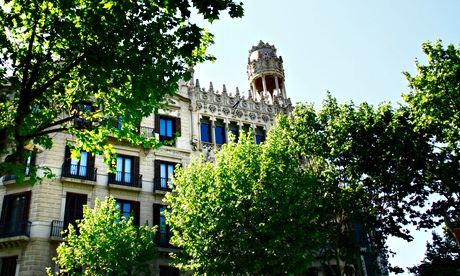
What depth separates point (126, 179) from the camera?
2703 cm

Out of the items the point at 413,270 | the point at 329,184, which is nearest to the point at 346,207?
the point at 329,184

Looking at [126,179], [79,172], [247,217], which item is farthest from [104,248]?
[126,179]

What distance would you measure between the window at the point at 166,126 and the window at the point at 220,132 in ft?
10.0

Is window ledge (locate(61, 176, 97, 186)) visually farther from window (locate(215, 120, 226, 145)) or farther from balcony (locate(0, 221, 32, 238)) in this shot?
window (locate(215, 120, 226, 145))

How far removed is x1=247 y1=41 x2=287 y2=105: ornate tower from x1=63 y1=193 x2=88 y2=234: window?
57.7ft

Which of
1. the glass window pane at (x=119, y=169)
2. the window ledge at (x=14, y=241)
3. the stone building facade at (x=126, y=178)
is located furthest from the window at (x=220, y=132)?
the window ledge at (x=14, y=241)

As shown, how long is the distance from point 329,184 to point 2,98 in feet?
53.6

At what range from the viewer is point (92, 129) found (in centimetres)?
1212

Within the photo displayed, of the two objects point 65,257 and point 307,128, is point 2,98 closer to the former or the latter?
point 65,257

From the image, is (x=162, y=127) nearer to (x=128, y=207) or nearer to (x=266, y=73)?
(x=128, y=207)

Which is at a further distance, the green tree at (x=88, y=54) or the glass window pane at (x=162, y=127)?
the glass window pane at (x=162, y=127)

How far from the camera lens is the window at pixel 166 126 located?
1187 inches

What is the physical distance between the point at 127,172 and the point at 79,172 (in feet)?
9.57

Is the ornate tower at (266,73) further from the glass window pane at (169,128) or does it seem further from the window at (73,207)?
the window at (73,207)
